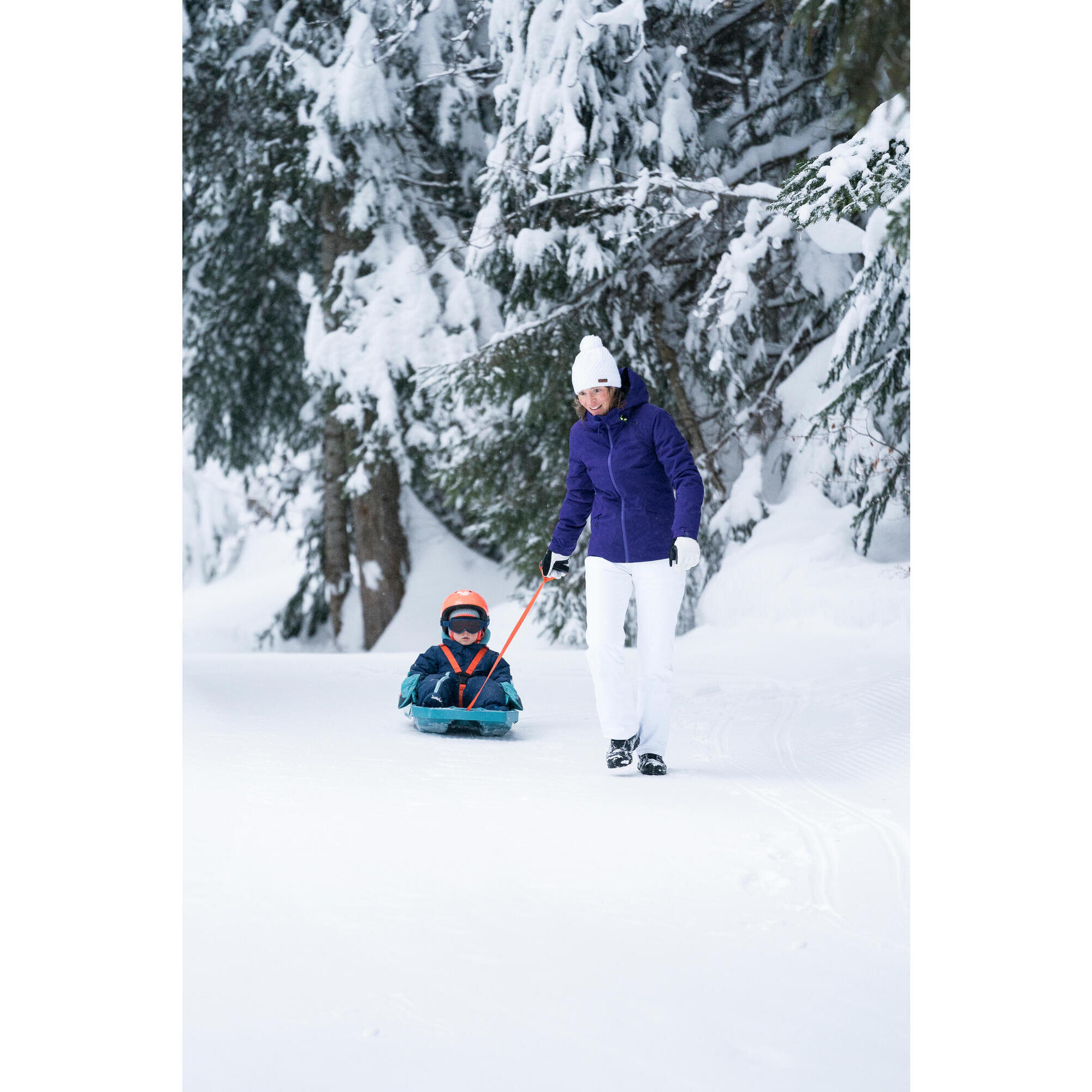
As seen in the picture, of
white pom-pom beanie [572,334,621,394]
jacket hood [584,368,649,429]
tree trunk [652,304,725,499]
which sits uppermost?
tree trunk [652,304,725,499]

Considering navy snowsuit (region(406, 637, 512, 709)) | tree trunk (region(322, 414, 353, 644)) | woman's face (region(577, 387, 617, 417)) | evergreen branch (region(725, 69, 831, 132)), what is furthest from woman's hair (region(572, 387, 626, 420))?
tree trunk (region(322, 414, 353, 644))

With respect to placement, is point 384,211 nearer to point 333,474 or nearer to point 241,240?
point 241,240

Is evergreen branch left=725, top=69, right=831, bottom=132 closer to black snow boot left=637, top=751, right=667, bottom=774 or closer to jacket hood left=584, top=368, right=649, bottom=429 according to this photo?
jacket hood left=584, top=368, right=649, bottom=429

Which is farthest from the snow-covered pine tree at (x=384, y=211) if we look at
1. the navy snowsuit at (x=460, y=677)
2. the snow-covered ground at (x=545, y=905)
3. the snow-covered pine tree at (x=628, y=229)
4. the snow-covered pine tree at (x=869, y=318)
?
the snow-covered ground at (x=545, y=905)

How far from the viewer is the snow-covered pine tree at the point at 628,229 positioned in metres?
7.18

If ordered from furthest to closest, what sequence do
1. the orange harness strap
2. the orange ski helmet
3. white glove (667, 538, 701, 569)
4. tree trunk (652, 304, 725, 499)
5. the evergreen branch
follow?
tree trunk (652, 304, 725, 499) < the evergreen branch < the orange ski helmet < the orange harness strap < white glove (667, 538, 701, 569)

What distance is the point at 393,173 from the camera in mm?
9602

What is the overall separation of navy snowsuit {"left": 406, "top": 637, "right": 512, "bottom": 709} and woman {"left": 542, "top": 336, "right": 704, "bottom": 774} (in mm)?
723

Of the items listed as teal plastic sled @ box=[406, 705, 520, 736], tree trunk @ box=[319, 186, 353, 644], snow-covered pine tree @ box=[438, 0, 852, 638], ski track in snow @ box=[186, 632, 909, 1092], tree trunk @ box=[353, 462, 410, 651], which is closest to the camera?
ski track in snow @ box=[186, 632, 909, 1092]

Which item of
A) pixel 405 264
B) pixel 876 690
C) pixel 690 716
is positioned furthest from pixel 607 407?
pixel 405 264

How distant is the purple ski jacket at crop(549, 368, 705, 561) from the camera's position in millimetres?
3592

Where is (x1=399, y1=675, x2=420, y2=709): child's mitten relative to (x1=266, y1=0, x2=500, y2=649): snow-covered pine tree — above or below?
below

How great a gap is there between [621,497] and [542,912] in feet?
5.58

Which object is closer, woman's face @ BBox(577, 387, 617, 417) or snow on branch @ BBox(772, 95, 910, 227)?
woman's face @ BBox(577, 387, 617, 417)
